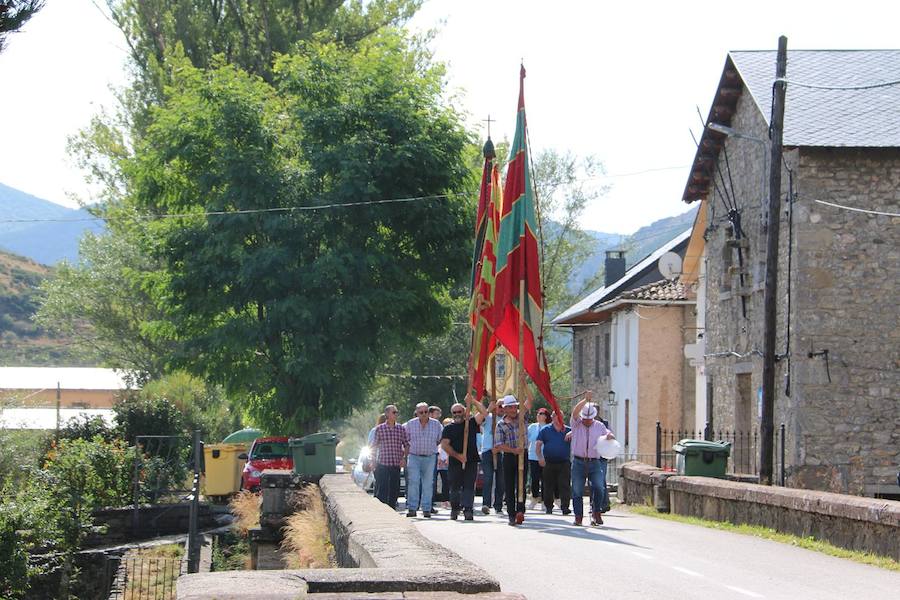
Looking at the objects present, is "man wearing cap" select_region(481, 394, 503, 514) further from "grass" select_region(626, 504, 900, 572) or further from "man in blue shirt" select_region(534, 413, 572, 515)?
"grass" select_region(626, 504, 900, 572)

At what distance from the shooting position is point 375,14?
44.1 metres

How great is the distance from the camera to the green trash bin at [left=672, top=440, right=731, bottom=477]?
2497 cm

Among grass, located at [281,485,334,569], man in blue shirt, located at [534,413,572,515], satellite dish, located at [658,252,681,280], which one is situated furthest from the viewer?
satellite dish, located at [658,252,681,280]

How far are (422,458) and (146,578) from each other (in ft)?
18.1

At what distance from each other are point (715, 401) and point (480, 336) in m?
14.5

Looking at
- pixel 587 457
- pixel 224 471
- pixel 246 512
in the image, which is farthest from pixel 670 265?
pixel 587 457

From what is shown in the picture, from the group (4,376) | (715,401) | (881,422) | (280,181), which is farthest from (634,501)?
(4,376)

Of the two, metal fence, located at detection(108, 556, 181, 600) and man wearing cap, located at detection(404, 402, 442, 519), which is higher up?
man wearing cap, located at detection(404, 402, 442, 519)

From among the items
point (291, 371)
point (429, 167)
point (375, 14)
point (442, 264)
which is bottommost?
point (291, 371)

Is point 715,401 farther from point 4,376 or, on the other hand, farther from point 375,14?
point 4,376

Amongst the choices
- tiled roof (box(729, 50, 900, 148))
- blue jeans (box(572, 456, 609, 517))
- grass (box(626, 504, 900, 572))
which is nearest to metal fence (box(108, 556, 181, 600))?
blue jeans (box(572, 456, 609, 517))

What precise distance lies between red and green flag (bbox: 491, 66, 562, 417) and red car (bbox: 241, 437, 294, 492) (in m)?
13.0

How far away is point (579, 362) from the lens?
2290 inches

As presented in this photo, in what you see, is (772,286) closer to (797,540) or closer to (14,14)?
(797,540)
